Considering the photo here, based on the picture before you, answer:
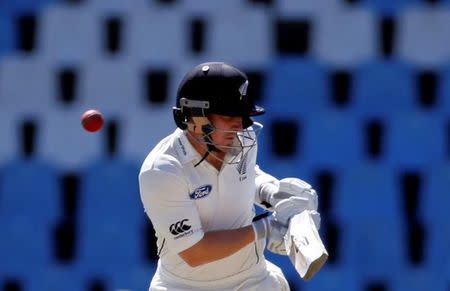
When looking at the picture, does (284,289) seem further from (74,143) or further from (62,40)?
(62,40)

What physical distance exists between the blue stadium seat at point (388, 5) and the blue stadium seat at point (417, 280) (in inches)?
52.4

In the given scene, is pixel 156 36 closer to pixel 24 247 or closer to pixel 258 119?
pixel 258 119

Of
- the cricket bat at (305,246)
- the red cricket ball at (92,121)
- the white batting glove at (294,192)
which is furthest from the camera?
the red cricket ball at (92,121)

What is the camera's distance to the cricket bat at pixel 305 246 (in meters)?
2.57

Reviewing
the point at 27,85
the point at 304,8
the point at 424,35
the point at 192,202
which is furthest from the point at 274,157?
the point at 192,202

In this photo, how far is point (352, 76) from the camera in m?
5.35

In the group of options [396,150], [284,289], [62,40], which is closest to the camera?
[284,289]

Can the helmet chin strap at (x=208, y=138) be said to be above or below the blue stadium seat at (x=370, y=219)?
above

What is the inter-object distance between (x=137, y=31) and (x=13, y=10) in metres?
0.68

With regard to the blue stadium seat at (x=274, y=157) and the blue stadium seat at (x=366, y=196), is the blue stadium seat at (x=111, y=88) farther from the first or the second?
the blue stadium seat at (x=366, y=196)

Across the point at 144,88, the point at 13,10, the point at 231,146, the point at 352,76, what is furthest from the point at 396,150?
the point at 231,146

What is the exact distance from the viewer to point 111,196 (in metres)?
5.18

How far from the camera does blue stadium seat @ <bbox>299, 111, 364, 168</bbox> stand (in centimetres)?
518

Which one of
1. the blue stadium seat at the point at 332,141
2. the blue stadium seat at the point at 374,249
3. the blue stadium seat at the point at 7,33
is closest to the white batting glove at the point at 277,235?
the blue stadium seat at the point at 374,249
